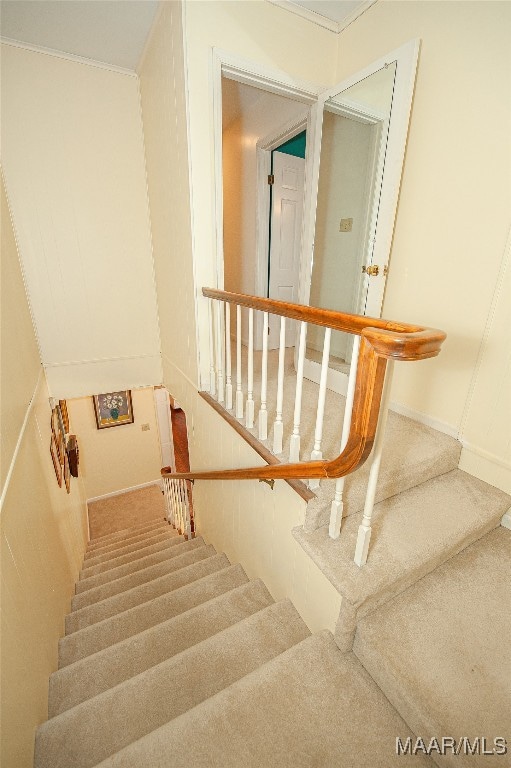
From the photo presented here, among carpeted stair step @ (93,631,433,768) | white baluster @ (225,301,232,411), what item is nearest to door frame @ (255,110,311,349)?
white baluster @ (225,301,232,411)

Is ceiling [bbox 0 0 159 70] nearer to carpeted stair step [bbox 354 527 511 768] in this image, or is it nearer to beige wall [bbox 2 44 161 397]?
beige wall [bbox 2 44 161 397]

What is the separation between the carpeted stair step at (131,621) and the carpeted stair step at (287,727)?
84cm

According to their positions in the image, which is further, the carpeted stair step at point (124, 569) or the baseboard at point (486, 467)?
the carpeted stair step at point (124, 569)

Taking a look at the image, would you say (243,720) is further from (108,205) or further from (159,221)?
(108,205)

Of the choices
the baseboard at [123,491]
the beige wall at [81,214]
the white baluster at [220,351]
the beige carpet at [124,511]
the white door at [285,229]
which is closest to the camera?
the white baluster at [220,351]

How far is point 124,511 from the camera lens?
19.3 ft

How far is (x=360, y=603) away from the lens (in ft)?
3.95

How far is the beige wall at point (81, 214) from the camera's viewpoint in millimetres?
2607

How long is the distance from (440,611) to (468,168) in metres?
2.11

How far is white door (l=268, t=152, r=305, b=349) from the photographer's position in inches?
139

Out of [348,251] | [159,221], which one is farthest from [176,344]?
[348,251]

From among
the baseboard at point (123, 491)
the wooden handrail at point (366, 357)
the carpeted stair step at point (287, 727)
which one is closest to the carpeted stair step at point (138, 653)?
the carpeted stair step at point (287, 727)

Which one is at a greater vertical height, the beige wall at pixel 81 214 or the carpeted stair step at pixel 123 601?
the beige wall at pixel 81 214

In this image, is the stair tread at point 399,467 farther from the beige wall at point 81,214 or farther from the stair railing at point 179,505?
the beige wall at point 81,214
